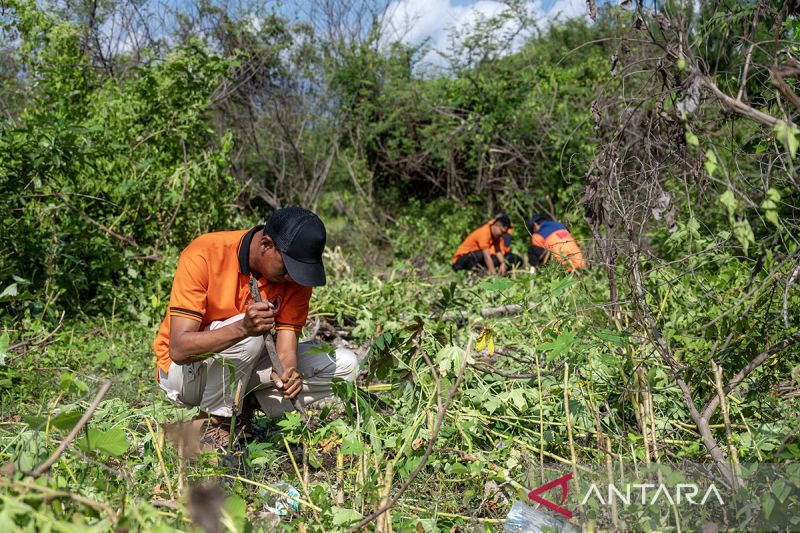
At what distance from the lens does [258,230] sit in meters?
3.22

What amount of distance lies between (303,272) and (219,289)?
447 mm

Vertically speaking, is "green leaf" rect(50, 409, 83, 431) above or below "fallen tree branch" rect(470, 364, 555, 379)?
above

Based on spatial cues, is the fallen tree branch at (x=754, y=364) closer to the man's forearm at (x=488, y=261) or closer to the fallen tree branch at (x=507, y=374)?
the fallen tree branch at (x=507, y=374)

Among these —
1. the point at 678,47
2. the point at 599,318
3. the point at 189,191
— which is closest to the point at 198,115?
the point at 189,191

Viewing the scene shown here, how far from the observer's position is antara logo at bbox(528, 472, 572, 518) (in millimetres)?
2305

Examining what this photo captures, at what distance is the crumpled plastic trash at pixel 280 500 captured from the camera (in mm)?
2457

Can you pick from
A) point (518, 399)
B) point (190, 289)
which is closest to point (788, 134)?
point (518, 399)

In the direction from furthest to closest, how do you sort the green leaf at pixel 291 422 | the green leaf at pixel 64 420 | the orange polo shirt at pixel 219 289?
the orange polo shirt at pixel 219 289 → the green leaf at pixel 291 422 → the green leaf at pixel 64 420

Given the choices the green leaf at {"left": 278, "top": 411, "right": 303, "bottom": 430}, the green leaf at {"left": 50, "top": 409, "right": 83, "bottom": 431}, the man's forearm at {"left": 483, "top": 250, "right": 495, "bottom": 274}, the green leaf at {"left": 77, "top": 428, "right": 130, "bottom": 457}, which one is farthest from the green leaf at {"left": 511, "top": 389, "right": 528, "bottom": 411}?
the man's forearm at {"left": 483, "top": 250, "right": 495, "bottom": 274}

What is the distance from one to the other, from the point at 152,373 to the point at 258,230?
1.82 m

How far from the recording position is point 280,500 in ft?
8.29

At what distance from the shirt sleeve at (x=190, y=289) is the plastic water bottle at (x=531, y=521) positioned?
5.07 ft

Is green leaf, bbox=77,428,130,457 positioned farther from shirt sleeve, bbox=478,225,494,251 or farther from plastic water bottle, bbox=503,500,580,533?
shirt sleeve, bbox=478,225,494,251

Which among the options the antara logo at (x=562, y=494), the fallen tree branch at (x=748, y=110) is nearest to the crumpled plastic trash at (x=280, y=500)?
the antara logo at (x=562, y=494)
